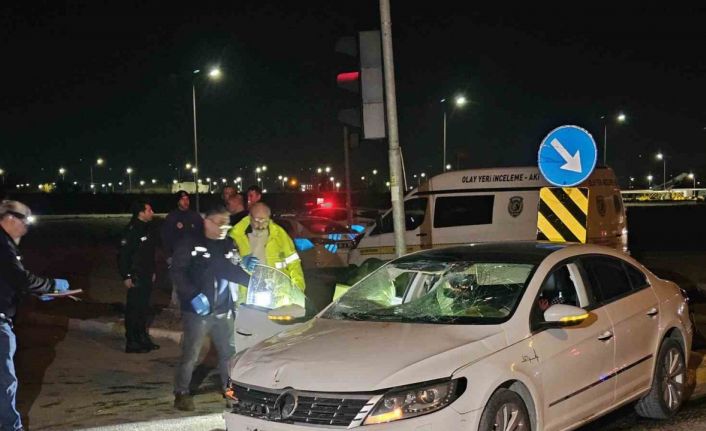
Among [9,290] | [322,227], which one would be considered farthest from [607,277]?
[322,227]

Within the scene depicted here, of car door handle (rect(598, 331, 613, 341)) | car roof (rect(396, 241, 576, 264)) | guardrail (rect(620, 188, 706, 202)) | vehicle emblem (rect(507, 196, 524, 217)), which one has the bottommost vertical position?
guardrail (rect(620, 188, 706, 202))

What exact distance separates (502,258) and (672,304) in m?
1.83

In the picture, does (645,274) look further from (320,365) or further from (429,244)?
(429,244)

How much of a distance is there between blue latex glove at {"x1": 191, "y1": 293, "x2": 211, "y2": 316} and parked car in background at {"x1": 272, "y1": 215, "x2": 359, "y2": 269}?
10.1m

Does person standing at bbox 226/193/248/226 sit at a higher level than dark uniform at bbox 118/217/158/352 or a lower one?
higher

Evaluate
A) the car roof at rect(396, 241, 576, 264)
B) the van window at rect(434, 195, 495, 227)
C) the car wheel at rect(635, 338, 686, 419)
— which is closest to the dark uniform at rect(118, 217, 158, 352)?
the car roof at rect(396, 241, 576, 264)

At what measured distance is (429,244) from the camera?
15.3 metres

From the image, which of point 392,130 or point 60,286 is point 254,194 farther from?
point 60,286

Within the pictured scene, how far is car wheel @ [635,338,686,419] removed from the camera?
20.6ft

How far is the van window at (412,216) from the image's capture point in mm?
15492

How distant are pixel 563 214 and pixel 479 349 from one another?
4.68 metres

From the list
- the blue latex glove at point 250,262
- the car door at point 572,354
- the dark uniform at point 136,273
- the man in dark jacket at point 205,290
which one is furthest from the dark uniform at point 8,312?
the dark uniform at point 136,273

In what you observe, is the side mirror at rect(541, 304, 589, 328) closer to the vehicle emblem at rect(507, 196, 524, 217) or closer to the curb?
the curb

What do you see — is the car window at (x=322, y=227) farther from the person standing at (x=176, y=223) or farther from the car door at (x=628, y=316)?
the car door at (x=628, y=316)
